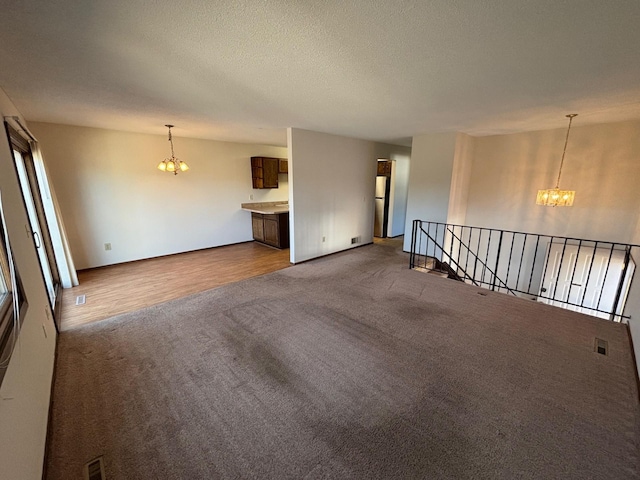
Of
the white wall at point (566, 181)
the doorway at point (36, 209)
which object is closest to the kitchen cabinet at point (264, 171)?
the doorway at point (36, 209)

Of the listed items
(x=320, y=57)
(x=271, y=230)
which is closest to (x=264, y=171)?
(x=271, y=230)

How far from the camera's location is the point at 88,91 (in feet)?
8.79

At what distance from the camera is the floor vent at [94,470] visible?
1491 mm

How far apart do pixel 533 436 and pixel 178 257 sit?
6139 mm

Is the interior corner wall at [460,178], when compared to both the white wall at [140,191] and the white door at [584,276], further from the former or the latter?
the white wall at [140,191]

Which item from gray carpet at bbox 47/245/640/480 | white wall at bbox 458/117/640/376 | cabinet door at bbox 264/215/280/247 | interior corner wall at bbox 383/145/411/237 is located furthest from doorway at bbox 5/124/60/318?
white wall at bbox 458/117/640/376

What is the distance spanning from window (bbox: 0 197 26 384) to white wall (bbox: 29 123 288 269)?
3.57 meters

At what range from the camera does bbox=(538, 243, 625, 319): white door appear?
4582 mm

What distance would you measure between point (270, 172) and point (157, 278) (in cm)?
375

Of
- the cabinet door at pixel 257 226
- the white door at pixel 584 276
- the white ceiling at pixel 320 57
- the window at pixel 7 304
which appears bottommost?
the white door at pixel 584 276

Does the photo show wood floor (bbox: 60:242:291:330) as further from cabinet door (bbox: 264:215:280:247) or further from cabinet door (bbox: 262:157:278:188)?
cabinet door (bbox: 262:157:278:188)

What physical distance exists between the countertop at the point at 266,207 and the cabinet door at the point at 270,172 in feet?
1.70

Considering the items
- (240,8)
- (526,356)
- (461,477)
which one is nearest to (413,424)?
(461,477)

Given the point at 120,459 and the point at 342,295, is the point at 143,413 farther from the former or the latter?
the point at 342,295
